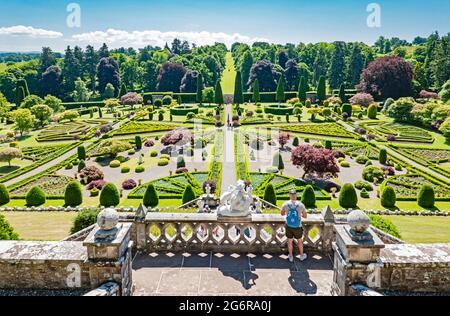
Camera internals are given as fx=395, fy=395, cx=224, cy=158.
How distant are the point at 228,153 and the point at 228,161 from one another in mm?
3045

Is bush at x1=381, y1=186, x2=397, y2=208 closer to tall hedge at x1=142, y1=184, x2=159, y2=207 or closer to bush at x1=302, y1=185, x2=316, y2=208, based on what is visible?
bush at x1=302, y1=185, x2=316, y2=208

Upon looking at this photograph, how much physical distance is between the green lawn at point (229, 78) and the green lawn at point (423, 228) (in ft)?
256

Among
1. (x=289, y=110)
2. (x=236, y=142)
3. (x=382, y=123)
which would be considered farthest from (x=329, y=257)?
(x=289, y=110)

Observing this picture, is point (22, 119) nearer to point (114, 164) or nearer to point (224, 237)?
point (114, 164)

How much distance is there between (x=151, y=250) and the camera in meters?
10.4

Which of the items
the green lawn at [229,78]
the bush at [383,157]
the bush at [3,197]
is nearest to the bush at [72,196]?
the bush at [3,197]

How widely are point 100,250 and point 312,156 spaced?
25.4m

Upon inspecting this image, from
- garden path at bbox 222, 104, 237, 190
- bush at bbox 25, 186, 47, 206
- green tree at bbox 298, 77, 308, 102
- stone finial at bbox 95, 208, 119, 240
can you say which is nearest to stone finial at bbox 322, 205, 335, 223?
stone finial at bbox 95, 208, 119, 240

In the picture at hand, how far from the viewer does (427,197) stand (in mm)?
27141

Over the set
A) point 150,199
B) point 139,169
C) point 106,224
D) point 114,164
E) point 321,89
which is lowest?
point 150,199

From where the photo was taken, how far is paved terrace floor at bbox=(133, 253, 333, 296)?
8.54m

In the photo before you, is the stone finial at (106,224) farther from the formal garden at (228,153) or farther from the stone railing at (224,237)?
the formal garden at (228,153)

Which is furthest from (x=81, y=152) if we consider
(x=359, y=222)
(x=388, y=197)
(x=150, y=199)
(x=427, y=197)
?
(x=359, y=222)
